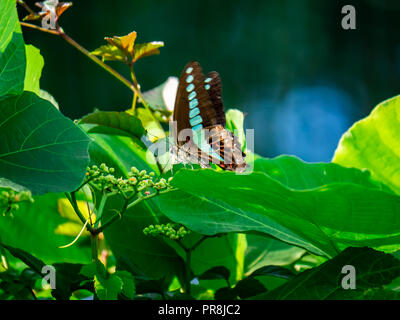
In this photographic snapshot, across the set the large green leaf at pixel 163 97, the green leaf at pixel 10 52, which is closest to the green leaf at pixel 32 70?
the green leaf at pixel 10 52

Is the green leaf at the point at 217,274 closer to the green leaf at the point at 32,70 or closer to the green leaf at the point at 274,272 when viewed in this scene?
the green leaf at the point at 274,272

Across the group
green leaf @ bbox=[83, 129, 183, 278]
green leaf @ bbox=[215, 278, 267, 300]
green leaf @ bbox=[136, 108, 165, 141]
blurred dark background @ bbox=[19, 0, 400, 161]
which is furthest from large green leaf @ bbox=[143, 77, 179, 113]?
blurred dark background @ bbox=[19, 0, 400, 161]

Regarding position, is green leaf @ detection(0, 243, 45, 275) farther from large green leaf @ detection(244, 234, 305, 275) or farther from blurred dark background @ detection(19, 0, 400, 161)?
blurred dark background @ detection(19, 0, 400, 161)

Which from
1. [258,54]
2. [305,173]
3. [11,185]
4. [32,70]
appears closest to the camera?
[11,185]

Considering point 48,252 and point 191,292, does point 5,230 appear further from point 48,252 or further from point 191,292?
point 191,292

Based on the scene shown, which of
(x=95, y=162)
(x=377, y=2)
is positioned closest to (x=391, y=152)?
(x=95, y=162)

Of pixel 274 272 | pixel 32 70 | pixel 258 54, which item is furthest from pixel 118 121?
pixel 258 54

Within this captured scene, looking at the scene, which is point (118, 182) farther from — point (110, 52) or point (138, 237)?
point (110, 52)
